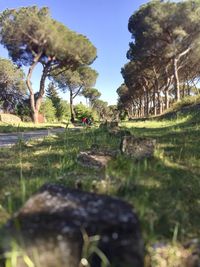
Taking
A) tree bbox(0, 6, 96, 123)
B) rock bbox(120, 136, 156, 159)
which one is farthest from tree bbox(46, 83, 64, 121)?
rock bbox(120, 136, 156, 159)

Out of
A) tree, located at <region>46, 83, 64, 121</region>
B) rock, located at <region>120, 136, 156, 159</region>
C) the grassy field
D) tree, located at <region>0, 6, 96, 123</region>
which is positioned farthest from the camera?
tree, located at <region>46, 83, 64, 121</region>

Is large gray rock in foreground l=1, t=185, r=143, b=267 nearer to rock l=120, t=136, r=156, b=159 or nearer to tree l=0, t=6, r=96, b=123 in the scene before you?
rock l=120, t=136, r=156, b=159

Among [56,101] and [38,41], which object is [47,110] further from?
[38,41]

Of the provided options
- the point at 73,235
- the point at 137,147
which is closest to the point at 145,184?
the point at 137,147

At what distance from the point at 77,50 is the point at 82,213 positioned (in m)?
29.6

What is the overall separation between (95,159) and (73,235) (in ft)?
8.68

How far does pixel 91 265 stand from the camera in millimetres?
1916

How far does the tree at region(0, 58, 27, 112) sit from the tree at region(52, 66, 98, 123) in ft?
20.4

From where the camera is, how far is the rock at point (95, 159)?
433cm

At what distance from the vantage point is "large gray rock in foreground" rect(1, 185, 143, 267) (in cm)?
181

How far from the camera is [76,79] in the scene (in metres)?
51.4

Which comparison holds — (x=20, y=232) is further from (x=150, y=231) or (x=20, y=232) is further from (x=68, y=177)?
(x=68, y=177)

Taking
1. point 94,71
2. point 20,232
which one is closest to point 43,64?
point 94,71

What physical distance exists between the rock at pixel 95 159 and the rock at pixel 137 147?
11.8 inches
